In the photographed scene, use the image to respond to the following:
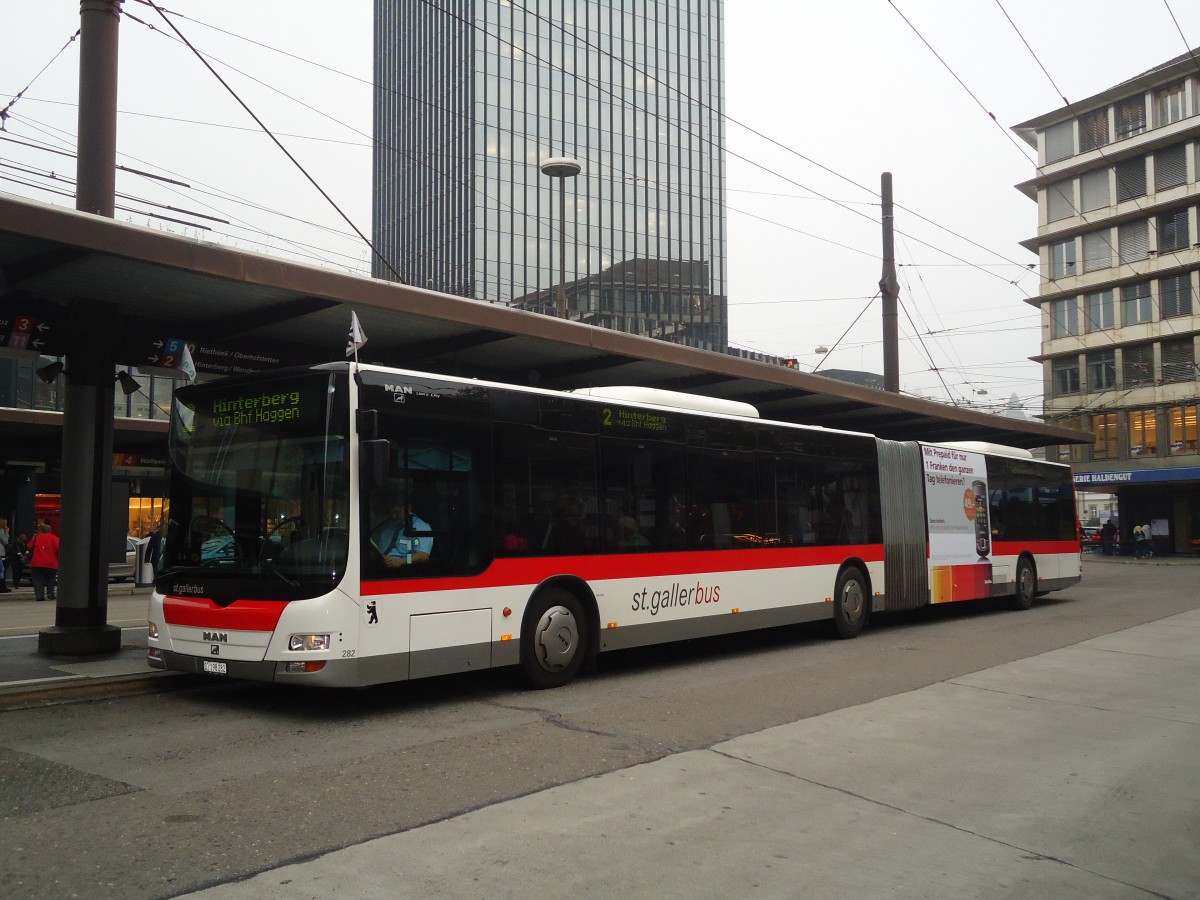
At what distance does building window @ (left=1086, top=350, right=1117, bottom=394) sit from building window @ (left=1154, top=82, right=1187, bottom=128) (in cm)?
1240

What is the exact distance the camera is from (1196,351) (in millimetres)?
52969

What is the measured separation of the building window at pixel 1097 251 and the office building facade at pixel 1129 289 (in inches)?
2.2

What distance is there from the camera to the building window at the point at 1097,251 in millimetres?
57250

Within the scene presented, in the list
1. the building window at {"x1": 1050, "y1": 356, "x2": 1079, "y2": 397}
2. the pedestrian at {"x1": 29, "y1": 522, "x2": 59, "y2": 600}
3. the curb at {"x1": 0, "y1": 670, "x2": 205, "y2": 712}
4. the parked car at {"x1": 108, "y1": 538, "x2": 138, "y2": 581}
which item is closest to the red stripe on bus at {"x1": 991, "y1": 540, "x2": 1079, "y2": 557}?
the curb at {"x1": 0, "y1": 670, "x2": 205, "y2": 712}

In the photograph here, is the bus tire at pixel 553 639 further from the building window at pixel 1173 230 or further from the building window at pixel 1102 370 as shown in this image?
the building window at pixel 1102 370

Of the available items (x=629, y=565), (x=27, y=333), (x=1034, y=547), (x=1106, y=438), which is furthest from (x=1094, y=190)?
(x=27, y=333)

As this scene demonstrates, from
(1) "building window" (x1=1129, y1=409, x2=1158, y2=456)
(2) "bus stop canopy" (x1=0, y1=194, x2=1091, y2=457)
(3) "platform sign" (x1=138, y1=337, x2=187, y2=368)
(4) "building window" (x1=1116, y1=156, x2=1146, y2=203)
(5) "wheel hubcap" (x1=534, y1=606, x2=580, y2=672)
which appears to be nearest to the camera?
(2) "bus stop canopy" (x1=0, y1=194, x2=1091, y2=457)

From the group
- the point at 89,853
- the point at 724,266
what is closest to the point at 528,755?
the point at 89,853

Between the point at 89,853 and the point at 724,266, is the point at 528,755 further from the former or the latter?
the point at 724,266

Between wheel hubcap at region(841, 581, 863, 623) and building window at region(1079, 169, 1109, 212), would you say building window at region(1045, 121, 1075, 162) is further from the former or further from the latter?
wheel hubcap at region(841, 581, 863, 623)

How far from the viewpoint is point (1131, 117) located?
56531 millimetres

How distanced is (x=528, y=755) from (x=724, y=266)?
83.2 metres

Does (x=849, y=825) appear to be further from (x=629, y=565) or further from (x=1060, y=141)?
(x=1060, y=141)

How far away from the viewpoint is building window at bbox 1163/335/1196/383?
5331 centimetres
